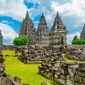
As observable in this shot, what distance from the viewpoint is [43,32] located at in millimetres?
124312

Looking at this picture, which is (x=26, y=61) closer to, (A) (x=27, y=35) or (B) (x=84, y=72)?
(B) (x=84, y=72)

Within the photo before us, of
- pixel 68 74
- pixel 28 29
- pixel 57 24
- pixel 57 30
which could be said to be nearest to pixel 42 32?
pixel 57 30

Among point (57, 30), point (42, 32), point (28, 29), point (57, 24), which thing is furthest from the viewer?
point (28, 29)

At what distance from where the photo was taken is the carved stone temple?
4761 inches

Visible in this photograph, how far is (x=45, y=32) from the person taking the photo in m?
125

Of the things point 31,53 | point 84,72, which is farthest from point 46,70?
point 31,53

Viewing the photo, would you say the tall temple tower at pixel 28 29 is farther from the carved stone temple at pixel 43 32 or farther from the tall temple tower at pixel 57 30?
the tall temple tower at pixel 57 30

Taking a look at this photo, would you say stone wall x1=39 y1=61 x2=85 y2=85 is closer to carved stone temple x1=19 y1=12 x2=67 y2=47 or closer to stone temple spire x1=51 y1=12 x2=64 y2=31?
carved stone temple x1=19 y1=12 x2=67 y2=47

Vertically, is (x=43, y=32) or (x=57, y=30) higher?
(x=57, y=30)

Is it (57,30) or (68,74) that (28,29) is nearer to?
(57,30)

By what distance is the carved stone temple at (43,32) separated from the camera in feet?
397

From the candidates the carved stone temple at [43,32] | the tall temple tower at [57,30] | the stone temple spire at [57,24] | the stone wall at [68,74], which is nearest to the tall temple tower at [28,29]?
the carved stone temple at [43,32]

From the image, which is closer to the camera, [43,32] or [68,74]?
[68,74]

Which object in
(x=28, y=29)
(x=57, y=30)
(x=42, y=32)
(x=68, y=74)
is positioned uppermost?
(x=28, y=29)
